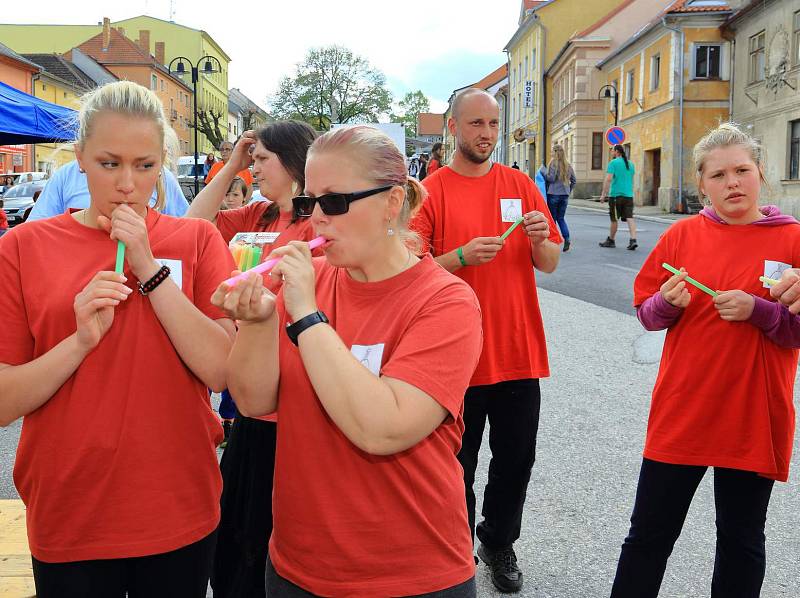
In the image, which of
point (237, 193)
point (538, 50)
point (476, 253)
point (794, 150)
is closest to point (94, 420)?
point (476, 253)

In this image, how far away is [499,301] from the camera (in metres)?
3.34

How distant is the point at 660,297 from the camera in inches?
105

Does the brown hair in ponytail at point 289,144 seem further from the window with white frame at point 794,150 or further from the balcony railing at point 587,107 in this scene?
the balcony railing at point 587,107

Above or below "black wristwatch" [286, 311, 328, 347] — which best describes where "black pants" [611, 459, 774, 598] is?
below

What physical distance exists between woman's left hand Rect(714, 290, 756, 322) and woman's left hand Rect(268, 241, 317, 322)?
1524 millimetres

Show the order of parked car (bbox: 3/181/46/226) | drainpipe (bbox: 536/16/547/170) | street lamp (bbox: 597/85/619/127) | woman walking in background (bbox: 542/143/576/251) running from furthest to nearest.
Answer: drainpipe (bbox: 536/16/547/170)
street lamp (bbox: 597/85/619/127)
parked car (bbox: 3/181/46/226)
woman walking in background (bbox: 542/143/576/251)

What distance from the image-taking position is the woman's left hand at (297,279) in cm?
159

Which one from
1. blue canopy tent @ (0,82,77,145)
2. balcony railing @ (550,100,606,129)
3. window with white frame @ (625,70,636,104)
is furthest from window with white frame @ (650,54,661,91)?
blue canopy tent @ (0,82,77,145)

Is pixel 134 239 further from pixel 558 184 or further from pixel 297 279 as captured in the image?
pixel 558 184

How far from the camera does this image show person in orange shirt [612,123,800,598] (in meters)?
2.56

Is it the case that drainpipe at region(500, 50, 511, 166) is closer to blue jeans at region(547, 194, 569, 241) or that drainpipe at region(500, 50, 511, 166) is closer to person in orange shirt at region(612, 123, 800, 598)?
blue jeans at region(547, 194, 569, 241)

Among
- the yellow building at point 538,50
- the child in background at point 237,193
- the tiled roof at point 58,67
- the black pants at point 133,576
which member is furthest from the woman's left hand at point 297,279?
the tiled roof at point 58,67

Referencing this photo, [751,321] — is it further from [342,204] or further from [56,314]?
[56,314]

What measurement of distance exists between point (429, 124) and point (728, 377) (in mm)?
120562
